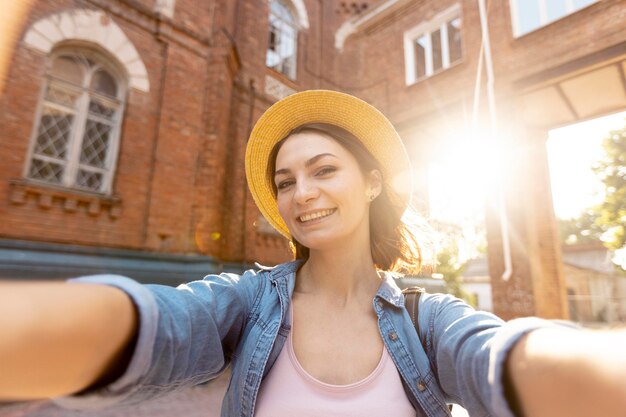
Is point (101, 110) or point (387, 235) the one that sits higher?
point (101, 110)

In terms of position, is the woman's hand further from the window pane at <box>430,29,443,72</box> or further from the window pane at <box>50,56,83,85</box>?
the window pane at <box>430,29,443,72</box>

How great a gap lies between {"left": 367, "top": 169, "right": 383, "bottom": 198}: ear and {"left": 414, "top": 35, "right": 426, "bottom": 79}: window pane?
9.88 meters

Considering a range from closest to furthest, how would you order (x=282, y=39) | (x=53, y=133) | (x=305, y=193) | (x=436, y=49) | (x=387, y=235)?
(x=305, y=193), (x=387, y=235), (x=53, y=133), (x=282, y=39), (x=436, y=49)

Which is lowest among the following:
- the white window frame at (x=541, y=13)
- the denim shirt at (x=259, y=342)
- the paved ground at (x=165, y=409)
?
the paved ground at (x=165, y=409)

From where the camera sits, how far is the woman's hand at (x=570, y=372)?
57 centimetres

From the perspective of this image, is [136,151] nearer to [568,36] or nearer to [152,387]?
[152,387]

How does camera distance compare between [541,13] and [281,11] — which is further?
[281,11]

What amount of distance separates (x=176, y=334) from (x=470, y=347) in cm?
77

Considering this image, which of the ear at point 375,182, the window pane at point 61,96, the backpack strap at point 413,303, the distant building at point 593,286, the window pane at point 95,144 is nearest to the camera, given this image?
the backpack strap at point 413,303

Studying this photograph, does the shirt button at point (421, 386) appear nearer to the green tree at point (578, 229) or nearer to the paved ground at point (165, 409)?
the paved ground at point (165, 409)

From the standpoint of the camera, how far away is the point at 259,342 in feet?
4.00

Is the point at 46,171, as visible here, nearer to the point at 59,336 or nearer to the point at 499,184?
the point at 59,336

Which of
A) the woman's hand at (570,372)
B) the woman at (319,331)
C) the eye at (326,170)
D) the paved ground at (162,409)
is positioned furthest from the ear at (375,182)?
the paved ground at (162,409)

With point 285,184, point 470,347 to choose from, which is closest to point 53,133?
point 285,184
